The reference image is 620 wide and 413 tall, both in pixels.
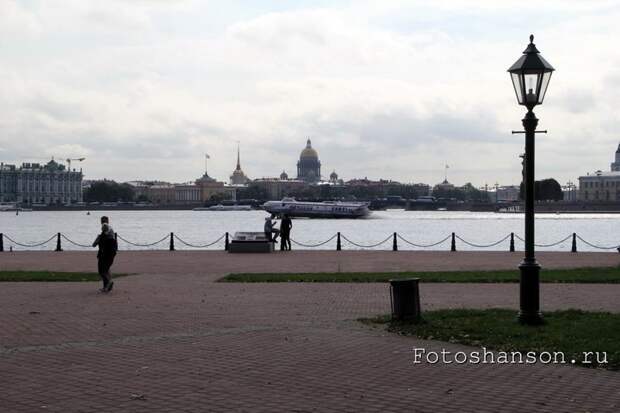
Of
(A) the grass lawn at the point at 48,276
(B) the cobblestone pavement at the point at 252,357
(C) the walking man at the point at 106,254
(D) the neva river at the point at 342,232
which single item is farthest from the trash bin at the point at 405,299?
(D) the neva river at the point at 342,232

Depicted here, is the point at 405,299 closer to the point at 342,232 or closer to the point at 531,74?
the point at 531,74

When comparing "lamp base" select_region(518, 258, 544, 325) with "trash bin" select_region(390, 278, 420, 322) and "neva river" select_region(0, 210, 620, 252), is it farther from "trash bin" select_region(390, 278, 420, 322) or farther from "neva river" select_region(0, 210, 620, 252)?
"neva river" select_region(0, 210, 620, 252)

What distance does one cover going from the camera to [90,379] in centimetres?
888

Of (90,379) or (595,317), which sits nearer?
(90,379)

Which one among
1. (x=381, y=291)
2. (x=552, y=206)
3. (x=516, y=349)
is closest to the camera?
(x=516, y=349)

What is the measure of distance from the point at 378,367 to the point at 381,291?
332 inches

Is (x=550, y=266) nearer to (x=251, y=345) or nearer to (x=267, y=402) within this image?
(x=251, y=345)

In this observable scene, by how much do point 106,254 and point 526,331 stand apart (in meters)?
9.82

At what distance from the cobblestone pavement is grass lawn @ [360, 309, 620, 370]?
429 millimetres

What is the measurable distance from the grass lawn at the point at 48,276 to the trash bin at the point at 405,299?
400 inches

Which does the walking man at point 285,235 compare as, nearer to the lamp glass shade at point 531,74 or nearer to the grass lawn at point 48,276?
the grass lawn at point 48,276

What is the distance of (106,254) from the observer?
1834cm

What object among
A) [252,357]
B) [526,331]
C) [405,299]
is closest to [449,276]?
[405,299]

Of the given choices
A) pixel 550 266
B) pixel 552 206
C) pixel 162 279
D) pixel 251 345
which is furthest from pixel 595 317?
pixel 552 206
